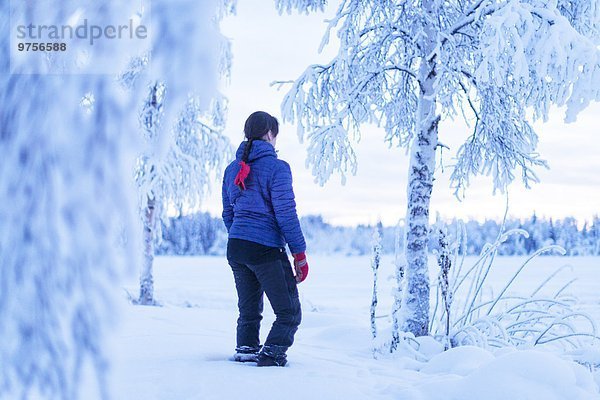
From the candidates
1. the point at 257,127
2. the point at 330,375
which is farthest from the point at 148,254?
the point at 330,375

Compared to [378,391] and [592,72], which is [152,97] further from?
[378,391]

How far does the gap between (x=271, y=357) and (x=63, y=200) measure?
2.55m

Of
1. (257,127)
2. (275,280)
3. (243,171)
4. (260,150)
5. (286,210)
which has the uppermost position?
(257,127)

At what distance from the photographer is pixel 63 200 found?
3.45 feet

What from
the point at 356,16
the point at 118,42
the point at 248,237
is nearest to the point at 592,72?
the point at 356,16

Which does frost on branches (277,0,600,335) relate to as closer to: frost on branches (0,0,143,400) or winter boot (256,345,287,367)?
winter boot (256,345,287,367)

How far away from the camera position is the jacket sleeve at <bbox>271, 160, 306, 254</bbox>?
133 inches

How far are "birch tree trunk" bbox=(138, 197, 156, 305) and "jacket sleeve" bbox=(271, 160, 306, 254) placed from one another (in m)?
7.86

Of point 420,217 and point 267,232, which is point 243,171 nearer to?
point 267,232

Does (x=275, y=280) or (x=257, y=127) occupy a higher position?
(x=257, y=127)

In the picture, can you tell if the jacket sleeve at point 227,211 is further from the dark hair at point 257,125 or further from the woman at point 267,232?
the dark hair at point 257,125

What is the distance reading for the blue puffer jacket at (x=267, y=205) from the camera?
134 inches

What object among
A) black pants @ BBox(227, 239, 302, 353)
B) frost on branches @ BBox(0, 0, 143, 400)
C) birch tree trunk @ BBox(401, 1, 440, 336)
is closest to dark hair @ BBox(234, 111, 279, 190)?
black pants @ BBox(227, 239, 302, 353)

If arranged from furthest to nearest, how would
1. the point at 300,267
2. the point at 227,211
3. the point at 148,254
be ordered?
1. the point at 148,254
2. the point at 227,211
3. the point at 300,267
